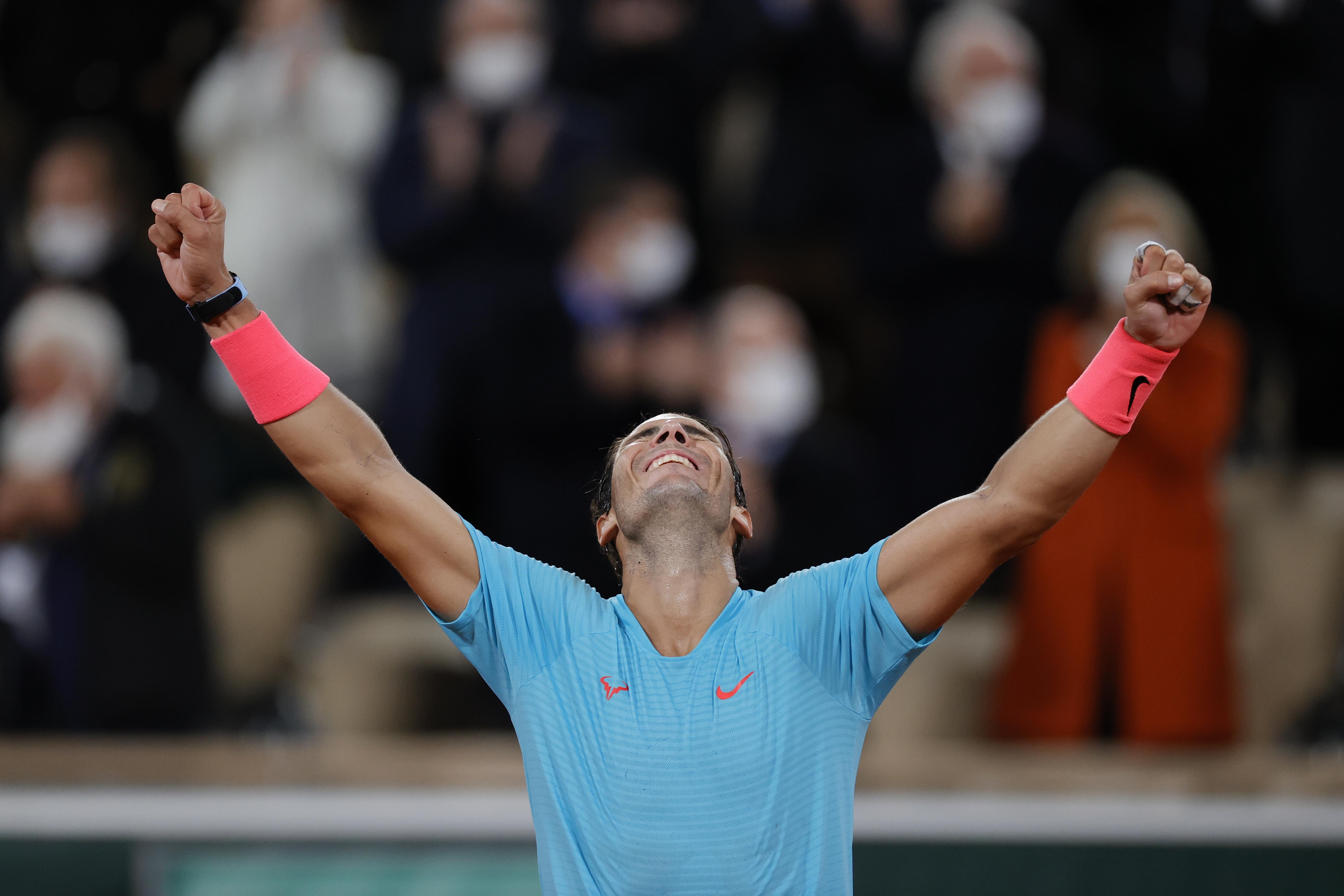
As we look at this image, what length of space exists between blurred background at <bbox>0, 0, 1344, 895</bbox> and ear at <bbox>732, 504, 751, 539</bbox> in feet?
5.30

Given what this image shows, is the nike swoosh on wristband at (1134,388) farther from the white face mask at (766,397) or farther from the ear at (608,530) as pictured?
the white face mask at (766,397)

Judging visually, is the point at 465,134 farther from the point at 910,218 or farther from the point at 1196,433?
the point at 1196,433

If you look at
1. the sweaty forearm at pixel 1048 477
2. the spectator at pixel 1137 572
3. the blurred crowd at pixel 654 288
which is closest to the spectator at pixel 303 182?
the blurred crowd at pixel 654 288

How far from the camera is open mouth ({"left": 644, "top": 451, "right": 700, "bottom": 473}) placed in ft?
10.0

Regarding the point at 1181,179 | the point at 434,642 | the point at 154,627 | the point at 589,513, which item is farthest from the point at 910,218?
the point at 154,627

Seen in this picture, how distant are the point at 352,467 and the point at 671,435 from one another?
0.63m

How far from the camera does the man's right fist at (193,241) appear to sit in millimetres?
2768

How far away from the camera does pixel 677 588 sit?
9.65 feet

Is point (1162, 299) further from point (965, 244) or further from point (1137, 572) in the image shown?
point (965, 244)

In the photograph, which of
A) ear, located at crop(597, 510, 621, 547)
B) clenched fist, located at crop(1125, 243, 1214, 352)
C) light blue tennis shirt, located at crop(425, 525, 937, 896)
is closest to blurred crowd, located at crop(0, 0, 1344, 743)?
ear, located at crop(597, 510, 621, 547)

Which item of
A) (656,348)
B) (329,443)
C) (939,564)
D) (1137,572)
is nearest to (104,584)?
(656,348)

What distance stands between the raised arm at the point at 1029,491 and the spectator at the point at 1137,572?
9.18ft

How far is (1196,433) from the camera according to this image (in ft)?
18.2

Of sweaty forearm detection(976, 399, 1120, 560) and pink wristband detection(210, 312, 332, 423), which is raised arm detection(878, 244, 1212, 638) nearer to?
sweaty forearm detection(976, 399, 1120, 560)
